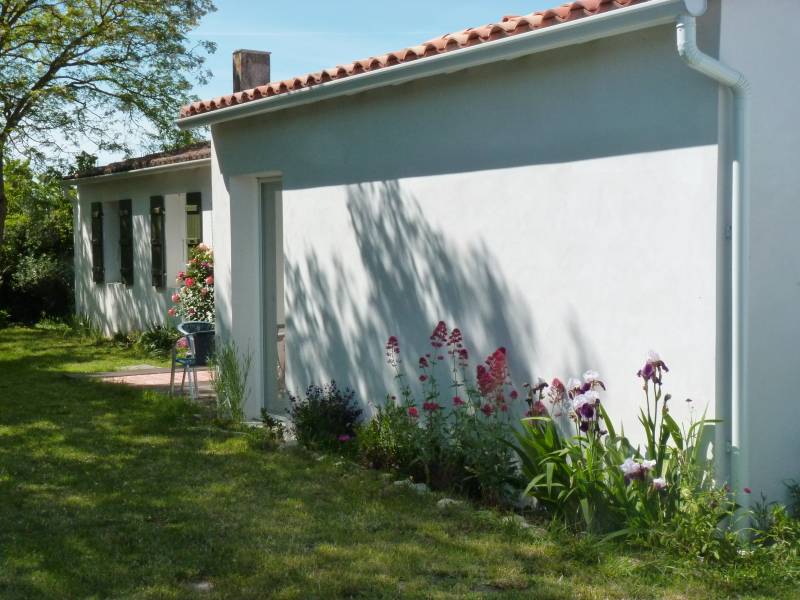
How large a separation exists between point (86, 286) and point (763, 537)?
15.8 metres

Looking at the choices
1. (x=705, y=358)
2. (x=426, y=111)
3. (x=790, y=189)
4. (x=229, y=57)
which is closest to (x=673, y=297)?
(x=705, y=358)

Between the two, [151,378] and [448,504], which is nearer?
[448,504]

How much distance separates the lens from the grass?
466cm

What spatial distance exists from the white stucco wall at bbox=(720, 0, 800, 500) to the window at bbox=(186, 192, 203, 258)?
10.2 meters

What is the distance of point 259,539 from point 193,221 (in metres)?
10.1

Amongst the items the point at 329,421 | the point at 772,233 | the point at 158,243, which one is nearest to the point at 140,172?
the point at 158,243

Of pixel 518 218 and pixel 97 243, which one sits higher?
pixel 97 243

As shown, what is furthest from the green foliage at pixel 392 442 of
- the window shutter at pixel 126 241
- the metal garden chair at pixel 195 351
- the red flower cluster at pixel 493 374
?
the window shutter at pixel 126 241

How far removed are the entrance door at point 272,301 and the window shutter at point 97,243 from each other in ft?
29.9

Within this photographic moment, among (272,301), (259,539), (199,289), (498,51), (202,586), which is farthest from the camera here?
(199,289)

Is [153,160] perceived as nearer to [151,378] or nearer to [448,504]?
[151,378]

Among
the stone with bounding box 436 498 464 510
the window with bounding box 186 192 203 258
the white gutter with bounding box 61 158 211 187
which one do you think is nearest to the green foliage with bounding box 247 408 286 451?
the stone with bounding box 436 498 464 510

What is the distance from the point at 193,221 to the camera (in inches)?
590

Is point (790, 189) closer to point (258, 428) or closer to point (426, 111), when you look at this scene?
point (426, 111)
